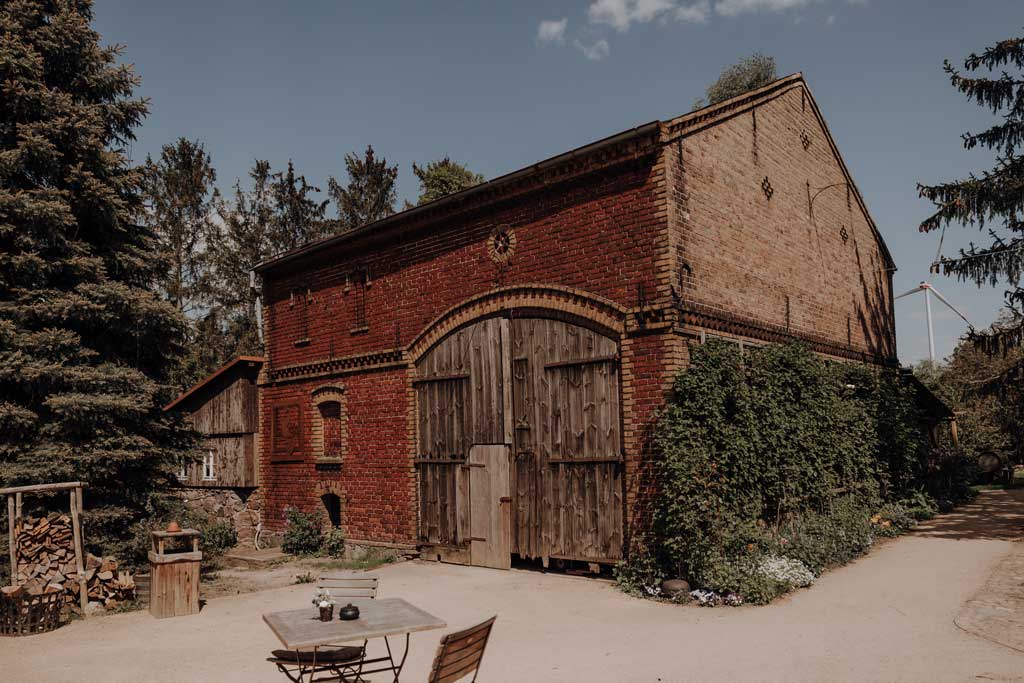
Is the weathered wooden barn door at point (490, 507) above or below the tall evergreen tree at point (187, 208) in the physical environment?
below

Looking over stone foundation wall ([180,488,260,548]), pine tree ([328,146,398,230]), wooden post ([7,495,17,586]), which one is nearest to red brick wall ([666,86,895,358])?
wooden post ([7,495,17,586])

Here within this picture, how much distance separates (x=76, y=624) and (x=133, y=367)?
15.1 feet

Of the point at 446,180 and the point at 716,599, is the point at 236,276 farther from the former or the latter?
the point at 716,599

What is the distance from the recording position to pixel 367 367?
16.2 meters

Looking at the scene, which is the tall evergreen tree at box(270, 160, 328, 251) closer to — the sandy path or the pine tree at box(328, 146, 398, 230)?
the pine tree at box(328, 146, 398, 230)

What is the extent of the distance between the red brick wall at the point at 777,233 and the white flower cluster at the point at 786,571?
401 centimetres

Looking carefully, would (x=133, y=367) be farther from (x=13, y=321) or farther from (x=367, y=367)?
(x=367, y=367)

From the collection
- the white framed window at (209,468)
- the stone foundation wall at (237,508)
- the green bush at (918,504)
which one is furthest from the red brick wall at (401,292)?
the green bush at (918,504)

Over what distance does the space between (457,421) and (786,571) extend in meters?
6.34

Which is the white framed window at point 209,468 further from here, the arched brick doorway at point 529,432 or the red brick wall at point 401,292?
the arched brick doorway at point 529,432

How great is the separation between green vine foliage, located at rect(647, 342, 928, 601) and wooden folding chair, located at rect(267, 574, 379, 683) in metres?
4.84

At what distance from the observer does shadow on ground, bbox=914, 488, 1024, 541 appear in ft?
48.2

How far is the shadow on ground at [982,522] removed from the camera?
1470 cm

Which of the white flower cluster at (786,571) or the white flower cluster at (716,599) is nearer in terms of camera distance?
the white flower cluster at (716,599)
